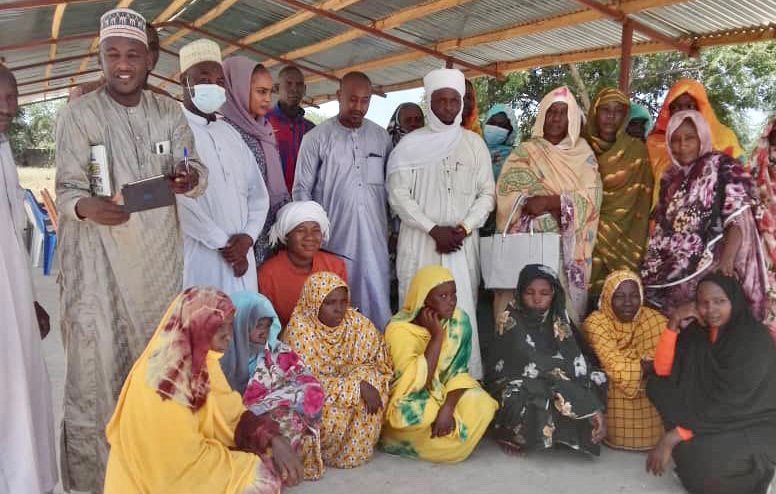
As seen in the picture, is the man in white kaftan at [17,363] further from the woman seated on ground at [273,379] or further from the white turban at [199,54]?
the white turban at [199,54]

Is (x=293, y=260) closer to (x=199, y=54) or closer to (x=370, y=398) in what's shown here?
(x=370, y=398)

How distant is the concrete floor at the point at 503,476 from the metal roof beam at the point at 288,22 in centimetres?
556

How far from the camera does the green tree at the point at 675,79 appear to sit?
1224cm

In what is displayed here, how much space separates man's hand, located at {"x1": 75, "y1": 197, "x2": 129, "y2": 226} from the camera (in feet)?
7.68

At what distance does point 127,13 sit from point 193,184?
655 millimetres

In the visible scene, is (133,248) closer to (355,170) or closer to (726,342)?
(355,170)

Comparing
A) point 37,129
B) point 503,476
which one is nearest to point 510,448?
point 503,476

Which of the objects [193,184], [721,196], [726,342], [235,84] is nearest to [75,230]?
[193,184]

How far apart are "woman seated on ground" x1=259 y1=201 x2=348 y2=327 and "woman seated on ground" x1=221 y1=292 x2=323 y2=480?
0.56 meters

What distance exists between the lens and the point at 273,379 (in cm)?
310

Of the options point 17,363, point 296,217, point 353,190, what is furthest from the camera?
point 353,190

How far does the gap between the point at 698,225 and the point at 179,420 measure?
277 centimetres

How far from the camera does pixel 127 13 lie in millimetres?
2500

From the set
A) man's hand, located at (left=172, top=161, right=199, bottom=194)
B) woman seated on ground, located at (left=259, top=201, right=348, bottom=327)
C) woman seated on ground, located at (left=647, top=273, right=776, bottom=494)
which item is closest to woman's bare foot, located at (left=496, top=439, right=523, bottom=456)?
woman seated on ground, located at (left=647, top=273, right=776, bottom=494)
